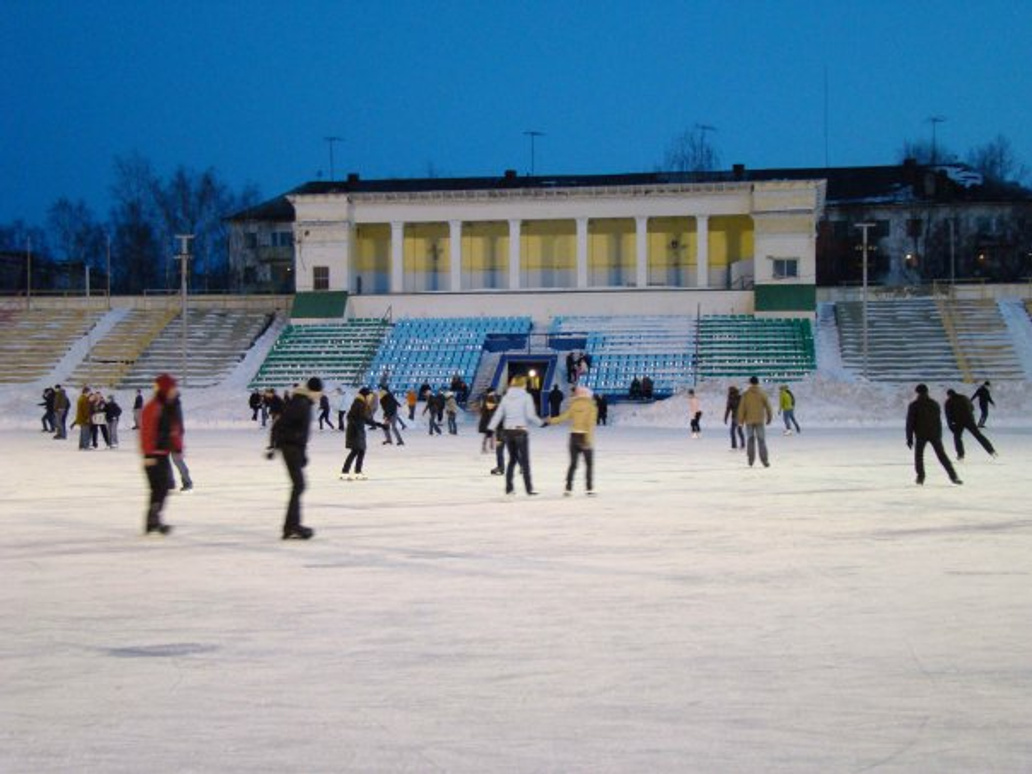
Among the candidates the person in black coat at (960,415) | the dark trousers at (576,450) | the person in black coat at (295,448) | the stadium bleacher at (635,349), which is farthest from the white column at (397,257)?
the person in black coat at (295,448)

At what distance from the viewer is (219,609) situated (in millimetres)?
10344

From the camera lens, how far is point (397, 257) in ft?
224

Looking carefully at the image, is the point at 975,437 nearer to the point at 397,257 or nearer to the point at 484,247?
the point at 397,257

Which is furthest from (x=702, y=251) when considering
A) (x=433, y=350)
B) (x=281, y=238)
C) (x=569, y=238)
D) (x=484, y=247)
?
(x=281, y=238)

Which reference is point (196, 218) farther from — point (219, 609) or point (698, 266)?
point (219, 609)

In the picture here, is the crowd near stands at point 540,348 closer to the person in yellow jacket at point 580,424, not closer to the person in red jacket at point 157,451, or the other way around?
the person in yellow jacket at point 580,424

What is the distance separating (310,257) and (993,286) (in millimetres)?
30618

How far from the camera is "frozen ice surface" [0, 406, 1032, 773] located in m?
6.48

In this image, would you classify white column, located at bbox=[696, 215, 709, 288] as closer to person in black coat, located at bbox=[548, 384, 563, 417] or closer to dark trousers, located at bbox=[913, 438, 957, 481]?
person in black coat, located at bbox=[548, 384, 563, 417]

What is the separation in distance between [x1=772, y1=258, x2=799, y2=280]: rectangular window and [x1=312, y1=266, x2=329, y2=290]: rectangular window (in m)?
20.3

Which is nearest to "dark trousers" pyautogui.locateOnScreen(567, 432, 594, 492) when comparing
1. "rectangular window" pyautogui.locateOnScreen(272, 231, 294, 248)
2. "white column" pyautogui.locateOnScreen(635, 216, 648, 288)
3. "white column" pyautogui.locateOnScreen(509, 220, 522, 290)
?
"white column" pyautogui.locateOnScreen(635, 216, 648, 288)

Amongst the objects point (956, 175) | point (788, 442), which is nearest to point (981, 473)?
point (788, 442)

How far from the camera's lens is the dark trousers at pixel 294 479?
1452cm

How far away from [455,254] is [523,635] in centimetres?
5918
